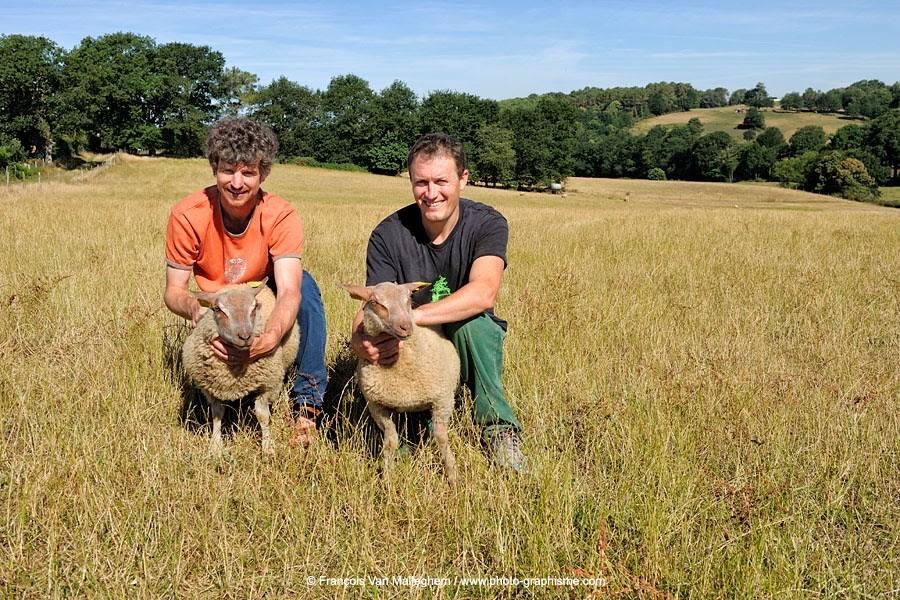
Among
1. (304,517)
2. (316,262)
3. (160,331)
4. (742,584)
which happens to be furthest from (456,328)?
(316,262)

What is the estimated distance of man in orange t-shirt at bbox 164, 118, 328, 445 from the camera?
3721mm


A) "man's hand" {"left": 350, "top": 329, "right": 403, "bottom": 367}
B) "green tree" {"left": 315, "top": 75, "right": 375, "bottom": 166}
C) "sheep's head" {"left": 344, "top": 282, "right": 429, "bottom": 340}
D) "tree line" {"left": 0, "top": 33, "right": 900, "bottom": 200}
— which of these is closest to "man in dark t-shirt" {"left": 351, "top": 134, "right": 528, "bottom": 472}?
"man's hand" {"left": 350, "top": 329, "right": 403, "bottom": 367}

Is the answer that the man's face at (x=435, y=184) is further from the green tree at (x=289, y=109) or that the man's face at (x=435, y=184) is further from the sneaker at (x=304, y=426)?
the green tree at (x=289, y=109)

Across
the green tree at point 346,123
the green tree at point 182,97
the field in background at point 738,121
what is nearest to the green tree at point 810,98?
the field in background at point 738,121

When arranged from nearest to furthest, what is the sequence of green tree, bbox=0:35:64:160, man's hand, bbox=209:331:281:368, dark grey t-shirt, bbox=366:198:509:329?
man's hand, bbox=209:331:281:368 < dark grey t-shirt, bbox=366:198:509:329 < green tree, bbox=0:35:64:160

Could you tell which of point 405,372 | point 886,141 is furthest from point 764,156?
point 405,372

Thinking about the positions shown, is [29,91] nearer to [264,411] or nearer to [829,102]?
[264,411]

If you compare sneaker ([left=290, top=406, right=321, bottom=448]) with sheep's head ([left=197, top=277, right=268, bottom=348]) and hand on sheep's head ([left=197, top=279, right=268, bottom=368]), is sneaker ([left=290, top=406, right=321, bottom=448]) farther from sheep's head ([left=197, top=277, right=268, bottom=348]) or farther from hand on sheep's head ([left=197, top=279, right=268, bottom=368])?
sheep's head ([left=197, top=277, right=268, bottom=348])

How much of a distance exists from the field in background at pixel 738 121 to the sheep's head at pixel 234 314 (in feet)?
370

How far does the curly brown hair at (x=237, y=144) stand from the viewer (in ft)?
12.1

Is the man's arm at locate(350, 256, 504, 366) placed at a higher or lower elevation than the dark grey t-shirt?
lower

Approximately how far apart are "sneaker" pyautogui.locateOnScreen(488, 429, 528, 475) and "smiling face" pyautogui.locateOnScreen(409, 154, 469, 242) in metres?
1.39

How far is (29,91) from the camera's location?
191ft

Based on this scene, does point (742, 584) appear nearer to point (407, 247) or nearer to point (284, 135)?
point (407, 247)
